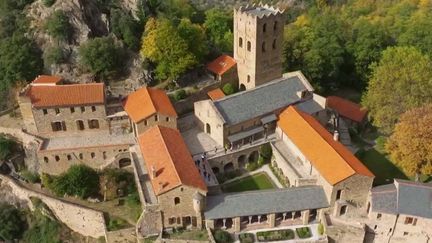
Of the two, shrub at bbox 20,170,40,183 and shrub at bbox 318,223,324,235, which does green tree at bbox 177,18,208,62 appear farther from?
shrub at bbox 318,223,324,235

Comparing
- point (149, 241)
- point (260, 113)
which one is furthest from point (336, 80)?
point (149, 241)

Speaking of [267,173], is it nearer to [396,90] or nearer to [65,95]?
[396,90]

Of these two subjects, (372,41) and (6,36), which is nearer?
(6,36)

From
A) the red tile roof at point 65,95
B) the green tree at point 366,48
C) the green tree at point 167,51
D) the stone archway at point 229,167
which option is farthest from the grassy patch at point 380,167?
the red tile roof at point 65,95

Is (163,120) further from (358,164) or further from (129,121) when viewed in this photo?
(358,164)

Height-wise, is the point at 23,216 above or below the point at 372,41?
below

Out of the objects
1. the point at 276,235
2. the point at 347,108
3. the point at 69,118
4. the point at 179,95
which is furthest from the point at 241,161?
the point at 69,118

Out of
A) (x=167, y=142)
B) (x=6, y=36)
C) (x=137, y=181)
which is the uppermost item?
(x=6, y=36)
